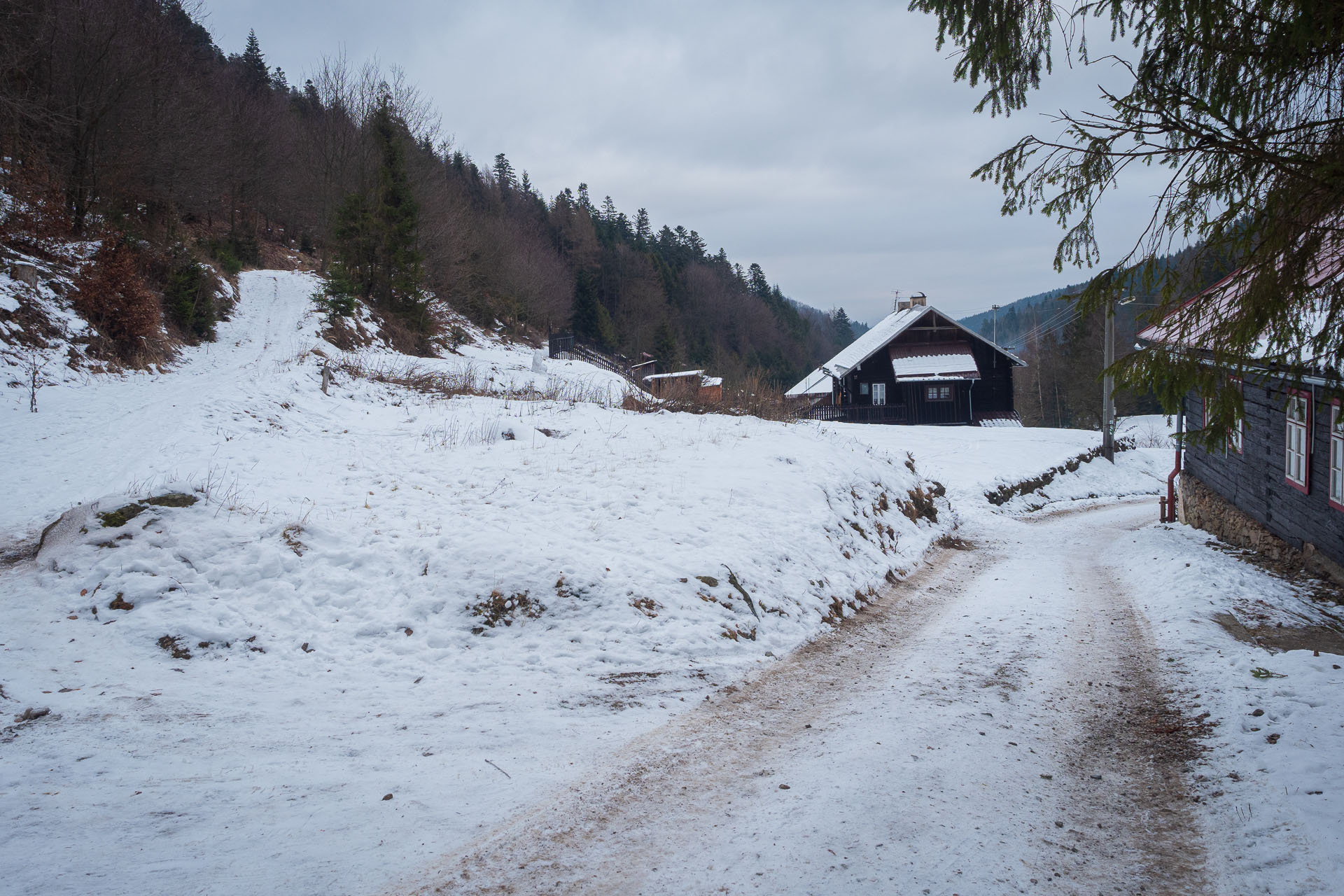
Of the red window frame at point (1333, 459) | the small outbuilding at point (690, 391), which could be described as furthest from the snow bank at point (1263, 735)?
the small outbuilding at point (690, 391)

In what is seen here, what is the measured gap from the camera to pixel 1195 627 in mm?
7336

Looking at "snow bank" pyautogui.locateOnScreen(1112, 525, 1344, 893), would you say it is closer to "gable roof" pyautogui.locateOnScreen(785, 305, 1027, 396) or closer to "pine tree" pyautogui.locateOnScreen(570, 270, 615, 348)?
"gable roof" pyautogui.locateOnScreen(785, 305, 1027, 396)

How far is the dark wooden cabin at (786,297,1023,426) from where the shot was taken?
36.4m

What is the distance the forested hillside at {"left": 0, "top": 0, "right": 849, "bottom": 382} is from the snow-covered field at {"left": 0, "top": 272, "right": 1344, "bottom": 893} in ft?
25.4

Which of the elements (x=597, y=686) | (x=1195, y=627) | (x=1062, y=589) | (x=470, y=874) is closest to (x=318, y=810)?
(x=470, y=874)

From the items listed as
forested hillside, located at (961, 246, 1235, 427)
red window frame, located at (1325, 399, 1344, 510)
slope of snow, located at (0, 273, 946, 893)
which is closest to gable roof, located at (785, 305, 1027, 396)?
forested hillside, located at (961, 246, 1235, 427)

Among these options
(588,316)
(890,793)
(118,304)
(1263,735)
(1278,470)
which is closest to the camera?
(890,793)

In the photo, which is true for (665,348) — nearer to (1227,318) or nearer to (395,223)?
(395,223)

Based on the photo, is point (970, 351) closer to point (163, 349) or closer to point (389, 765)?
point (163, 349)

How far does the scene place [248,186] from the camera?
35.2 m

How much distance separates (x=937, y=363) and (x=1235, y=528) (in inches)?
972

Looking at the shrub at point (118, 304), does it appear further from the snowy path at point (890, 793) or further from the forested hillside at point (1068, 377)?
the forested hillside at point (1068, 377)

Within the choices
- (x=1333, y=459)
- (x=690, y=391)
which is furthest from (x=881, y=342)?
(x=1333, y=459)

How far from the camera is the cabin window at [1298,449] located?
9672 millimetres
